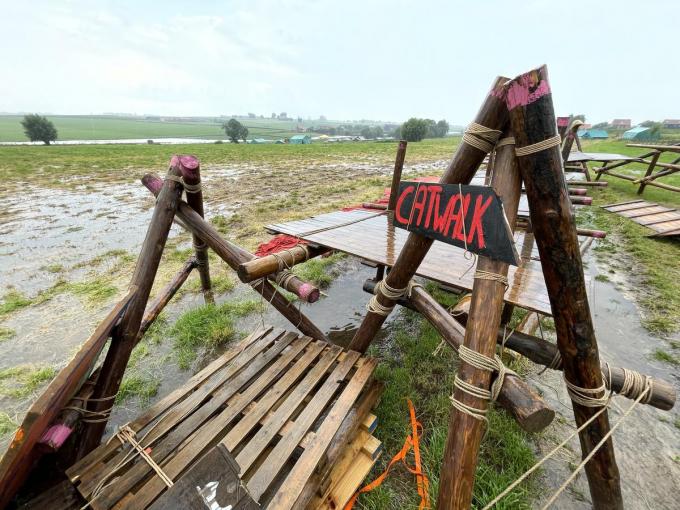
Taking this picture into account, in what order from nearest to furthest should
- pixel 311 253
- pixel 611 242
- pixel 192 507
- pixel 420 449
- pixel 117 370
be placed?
pixel 192 507 → pixel 117 370 → pixel 420 449 → pixel 311 253 → pixel 611 242

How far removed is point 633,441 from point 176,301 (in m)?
6.26

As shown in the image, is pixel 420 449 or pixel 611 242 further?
pixel 611 242

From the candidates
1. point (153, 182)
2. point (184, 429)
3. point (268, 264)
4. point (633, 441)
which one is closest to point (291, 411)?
point (184, 429)

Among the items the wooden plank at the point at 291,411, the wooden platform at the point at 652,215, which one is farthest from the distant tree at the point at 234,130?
the wooden plank at the point at 291,411

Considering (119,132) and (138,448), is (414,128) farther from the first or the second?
(119,132)

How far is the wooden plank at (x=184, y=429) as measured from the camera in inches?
77.7

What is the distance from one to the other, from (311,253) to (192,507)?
2.84 meters

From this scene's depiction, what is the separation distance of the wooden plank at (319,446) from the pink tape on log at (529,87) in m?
2.43

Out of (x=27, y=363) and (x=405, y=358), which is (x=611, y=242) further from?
(x=27, y=363)

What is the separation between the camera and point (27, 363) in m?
3.86

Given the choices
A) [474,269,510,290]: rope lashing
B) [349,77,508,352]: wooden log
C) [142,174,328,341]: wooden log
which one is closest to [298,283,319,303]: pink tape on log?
[142,174,328,341]: wooden log

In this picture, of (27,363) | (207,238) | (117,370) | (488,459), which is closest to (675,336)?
(488,459)

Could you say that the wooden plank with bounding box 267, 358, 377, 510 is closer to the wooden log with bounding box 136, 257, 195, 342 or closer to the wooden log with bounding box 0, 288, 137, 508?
the wooden log with bounding box 0, 288, 137, 508

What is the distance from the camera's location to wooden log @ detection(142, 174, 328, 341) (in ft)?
10.6
